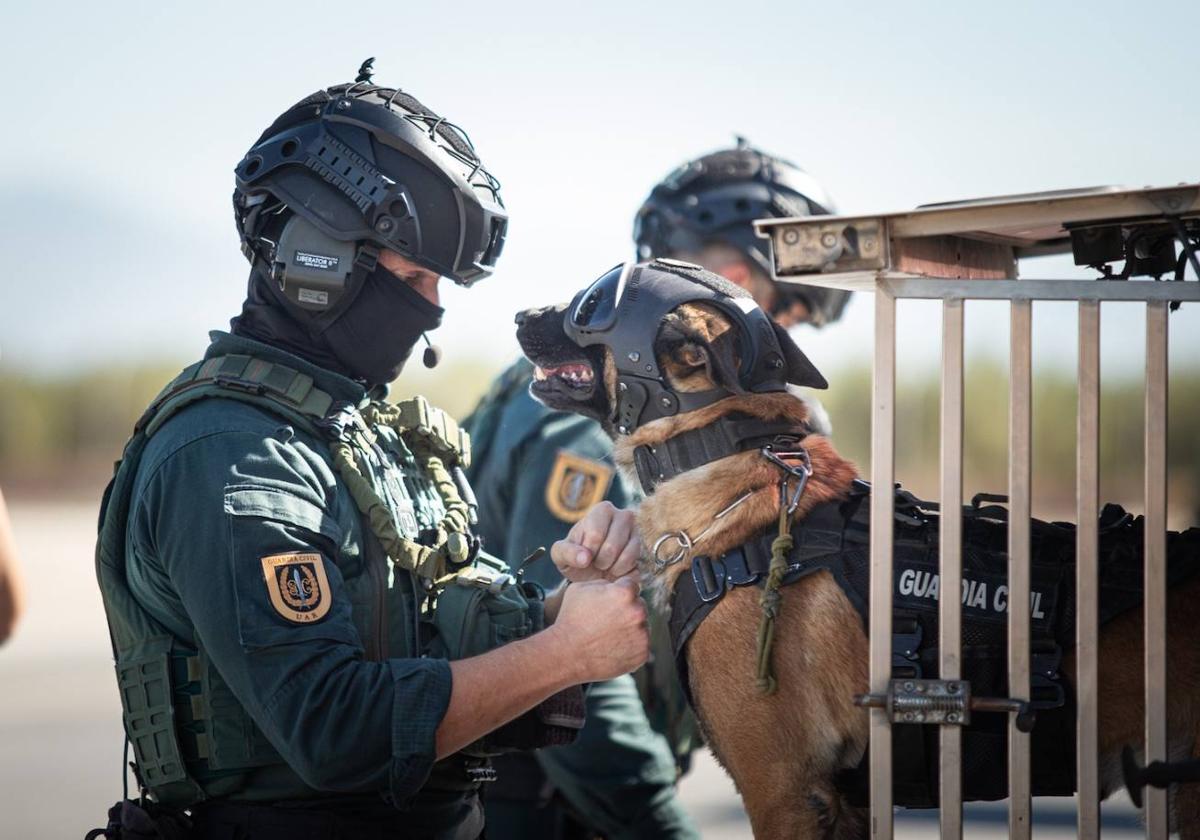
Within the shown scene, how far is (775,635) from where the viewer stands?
3.04 meters

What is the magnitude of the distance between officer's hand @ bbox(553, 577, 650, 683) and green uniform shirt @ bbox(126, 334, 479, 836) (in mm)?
292

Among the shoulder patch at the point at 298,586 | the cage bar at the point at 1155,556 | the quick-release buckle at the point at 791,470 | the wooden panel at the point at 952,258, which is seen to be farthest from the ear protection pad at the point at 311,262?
the cage bar at the point at 1155,556

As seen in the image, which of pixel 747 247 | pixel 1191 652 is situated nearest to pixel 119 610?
pixel 1191 652

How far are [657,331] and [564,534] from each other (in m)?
1.23

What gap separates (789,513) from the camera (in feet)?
10.1

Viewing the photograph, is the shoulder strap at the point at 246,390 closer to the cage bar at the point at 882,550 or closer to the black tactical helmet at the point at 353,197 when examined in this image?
the black tactical helmet at the point at 353,197

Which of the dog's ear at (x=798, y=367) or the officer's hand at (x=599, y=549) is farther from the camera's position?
the dog's ear at (x=798, y=367)

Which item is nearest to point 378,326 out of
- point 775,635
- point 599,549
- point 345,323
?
point 345,323

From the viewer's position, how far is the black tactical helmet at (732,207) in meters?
5.11

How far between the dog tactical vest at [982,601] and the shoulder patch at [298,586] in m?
0.99

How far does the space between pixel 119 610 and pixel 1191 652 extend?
2295 mm

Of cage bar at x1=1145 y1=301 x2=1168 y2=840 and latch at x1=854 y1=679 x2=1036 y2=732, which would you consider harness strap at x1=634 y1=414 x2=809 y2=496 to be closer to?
latch at x1=854 y1=679 x2=1036 y2=732

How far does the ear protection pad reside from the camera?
A: 9.66ft

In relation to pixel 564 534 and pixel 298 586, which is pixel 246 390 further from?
pixel 564 534
